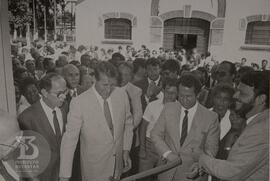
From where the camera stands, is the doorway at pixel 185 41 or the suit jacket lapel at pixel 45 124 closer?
the doorway at pixel 185 41

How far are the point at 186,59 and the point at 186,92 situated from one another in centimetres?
20

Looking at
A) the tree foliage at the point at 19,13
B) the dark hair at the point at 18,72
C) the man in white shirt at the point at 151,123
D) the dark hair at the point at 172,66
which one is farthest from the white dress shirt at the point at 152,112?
the tree foliage at the point at 19,13

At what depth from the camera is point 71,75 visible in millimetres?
1959

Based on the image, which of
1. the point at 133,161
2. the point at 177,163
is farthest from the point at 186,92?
the point at 133,161

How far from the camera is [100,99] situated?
1.88 metres

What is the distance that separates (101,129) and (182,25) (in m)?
0.82

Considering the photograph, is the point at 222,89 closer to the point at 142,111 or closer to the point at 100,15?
the point at 142,111

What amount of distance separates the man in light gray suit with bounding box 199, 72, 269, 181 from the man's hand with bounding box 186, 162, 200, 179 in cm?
17

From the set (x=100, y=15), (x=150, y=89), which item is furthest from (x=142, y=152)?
(x=100, y=15)

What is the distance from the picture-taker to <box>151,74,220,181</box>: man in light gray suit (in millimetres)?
1768

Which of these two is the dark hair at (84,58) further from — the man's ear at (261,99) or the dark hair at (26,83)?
the man's ear at (261,99)

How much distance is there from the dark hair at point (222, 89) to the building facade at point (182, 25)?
16 centimetres

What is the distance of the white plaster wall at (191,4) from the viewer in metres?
1.71

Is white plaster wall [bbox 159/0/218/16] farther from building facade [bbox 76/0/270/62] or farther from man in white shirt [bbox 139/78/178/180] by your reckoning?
man in white shirt [bbox 139/78/178/180]
